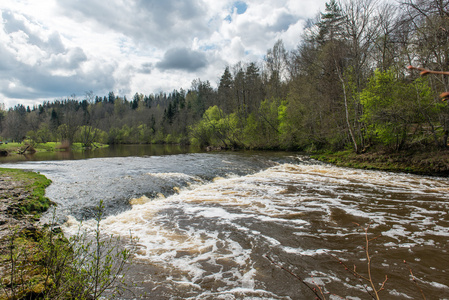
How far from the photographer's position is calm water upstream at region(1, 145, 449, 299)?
4207 mm

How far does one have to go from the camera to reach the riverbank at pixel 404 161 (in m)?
13.2

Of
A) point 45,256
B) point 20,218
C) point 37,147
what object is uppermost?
point 37,147

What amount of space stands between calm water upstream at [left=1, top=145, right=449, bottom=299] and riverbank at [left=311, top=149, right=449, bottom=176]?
1.68 m

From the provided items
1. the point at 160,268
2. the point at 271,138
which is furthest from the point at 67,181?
the point at 271,138

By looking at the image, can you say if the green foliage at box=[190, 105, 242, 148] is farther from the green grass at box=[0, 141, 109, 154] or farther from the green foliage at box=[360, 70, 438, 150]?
the green grass at box=[0, 141, 109, 154]

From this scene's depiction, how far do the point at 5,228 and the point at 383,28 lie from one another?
79.4ft

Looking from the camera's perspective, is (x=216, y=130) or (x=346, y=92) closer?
(x=346, y=92)

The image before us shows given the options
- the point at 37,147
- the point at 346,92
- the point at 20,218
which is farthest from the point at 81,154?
the point at 346,92

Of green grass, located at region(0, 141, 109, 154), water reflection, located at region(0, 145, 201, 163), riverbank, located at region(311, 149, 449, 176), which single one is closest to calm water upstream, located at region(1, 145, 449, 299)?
riverbank, located at region(311, 149, 449, 176)

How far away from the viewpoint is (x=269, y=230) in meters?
6.39

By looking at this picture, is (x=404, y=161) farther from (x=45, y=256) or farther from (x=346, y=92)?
(x=45, y=256)

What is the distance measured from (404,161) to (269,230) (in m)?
13.5

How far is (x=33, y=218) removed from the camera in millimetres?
6496

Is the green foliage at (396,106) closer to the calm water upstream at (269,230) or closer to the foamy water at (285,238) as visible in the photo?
the calm water upstream at (269,230)
